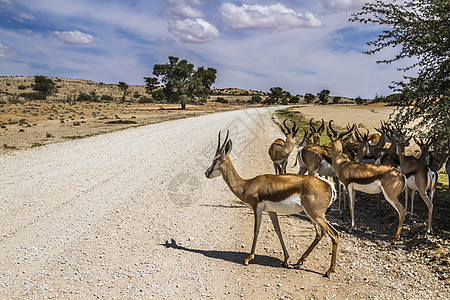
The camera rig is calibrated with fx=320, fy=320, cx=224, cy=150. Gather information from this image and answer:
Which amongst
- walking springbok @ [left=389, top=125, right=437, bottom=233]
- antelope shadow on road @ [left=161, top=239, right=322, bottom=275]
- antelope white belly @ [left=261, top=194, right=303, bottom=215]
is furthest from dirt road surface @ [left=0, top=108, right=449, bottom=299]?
walking springbok @ [left=389, top=125, right=437, bottom=233]

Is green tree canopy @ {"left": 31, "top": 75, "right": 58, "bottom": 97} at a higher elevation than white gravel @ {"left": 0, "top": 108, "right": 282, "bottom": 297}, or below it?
higher

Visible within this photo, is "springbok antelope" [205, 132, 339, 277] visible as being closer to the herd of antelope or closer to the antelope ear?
the herd of antelope

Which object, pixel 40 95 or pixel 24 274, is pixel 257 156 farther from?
pixel 40 95

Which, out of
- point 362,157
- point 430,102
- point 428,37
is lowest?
point 362,157

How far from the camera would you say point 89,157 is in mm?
15047

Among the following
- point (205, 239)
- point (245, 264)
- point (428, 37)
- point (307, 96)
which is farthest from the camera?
point (307, 96)

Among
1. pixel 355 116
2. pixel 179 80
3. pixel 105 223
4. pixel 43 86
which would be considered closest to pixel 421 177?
pixel 105 223

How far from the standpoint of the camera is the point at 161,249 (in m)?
6.68

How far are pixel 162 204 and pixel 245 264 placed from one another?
3.86m

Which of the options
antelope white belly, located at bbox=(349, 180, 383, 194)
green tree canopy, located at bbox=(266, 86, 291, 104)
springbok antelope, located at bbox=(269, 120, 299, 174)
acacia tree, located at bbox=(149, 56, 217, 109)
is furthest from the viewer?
green tree canopy, located at bbox=(266, 86, 291, 104)

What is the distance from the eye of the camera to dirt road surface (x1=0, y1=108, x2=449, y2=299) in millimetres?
5379

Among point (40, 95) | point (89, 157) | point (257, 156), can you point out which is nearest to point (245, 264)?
point (257, 156)

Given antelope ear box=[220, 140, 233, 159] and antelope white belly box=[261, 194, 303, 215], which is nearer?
antelope white belly box=[261, 194, 303, 215]

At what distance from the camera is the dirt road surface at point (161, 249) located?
5.38 metres
